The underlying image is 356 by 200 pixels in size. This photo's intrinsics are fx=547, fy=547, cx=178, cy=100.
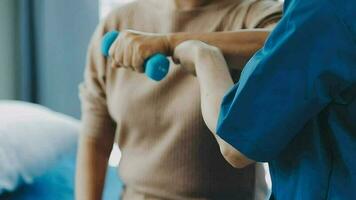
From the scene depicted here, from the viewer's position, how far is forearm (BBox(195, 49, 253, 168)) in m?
0.66

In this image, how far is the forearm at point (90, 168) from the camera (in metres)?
1.12

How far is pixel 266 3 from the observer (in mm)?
910

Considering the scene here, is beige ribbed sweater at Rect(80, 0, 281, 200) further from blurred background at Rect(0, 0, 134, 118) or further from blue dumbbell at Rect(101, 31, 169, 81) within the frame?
blurred background at Rect(0, 0, 134, 118)

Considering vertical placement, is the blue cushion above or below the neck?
below

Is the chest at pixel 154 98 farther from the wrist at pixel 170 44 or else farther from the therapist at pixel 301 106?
the therapist at pixel 301 106

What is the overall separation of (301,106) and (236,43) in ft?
0.76

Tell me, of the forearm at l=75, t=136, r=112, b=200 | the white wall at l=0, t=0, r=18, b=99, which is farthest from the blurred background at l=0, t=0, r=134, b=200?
the forearm at l=75, t=136, r=112, b=200

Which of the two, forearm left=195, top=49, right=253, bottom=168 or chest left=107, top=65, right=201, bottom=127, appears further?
chest left=107, top=65, right=201, bottom=127

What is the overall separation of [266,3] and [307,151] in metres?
0.37

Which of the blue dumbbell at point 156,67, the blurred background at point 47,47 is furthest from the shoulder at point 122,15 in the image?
the blurred background at point 47,47

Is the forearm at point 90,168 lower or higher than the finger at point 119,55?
lower

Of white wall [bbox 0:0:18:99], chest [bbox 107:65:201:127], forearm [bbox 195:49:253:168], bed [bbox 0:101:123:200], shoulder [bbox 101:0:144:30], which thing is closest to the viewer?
forearm [bbox 195:49:253:168]

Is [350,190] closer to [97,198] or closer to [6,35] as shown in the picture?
[97,198]

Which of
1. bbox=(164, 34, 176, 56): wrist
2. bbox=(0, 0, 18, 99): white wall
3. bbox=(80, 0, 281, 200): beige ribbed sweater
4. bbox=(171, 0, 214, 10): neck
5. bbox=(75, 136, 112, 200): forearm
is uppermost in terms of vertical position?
bbox=(164, 34, 176, 56): wrist
